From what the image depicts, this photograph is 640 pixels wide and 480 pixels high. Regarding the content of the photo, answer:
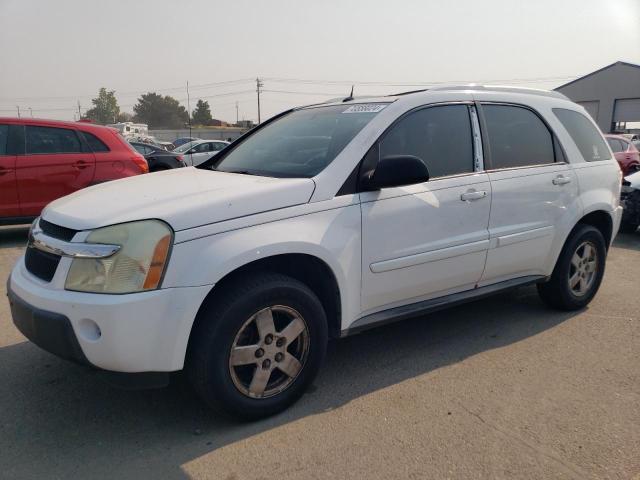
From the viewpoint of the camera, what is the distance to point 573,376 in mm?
3367

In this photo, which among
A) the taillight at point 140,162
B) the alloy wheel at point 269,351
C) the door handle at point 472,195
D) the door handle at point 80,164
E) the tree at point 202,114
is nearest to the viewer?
the alloy wheel at point 269,351

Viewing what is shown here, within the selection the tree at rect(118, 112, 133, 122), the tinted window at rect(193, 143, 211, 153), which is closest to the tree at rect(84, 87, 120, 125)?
the tree at rect(118, 112, 133, 122)

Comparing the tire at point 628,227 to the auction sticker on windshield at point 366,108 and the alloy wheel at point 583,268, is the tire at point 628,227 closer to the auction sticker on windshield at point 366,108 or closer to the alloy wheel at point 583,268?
the alloy wheel at point 583,268

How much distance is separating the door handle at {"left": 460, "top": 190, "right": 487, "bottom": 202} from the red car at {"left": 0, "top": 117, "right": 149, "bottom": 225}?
18.1 ft

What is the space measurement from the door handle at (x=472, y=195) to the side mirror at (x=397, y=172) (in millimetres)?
582

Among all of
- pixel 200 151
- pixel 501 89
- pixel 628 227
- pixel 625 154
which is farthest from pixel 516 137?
pixel 200 151

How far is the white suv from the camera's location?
2.46 m

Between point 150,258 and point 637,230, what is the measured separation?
8.81 metres

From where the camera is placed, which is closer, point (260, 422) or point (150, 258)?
point (150, 258)

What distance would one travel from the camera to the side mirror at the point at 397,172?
2.99 metres

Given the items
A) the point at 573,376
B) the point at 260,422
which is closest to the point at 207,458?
the point at 260,422

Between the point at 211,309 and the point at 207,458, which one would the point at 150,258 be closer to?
the point at 211,309

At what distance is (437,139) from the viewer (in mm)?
3553

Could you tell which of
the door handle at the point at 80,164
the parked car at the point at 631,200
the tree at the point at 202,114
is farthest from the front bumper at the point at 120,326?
the tree at the point at 202,114
